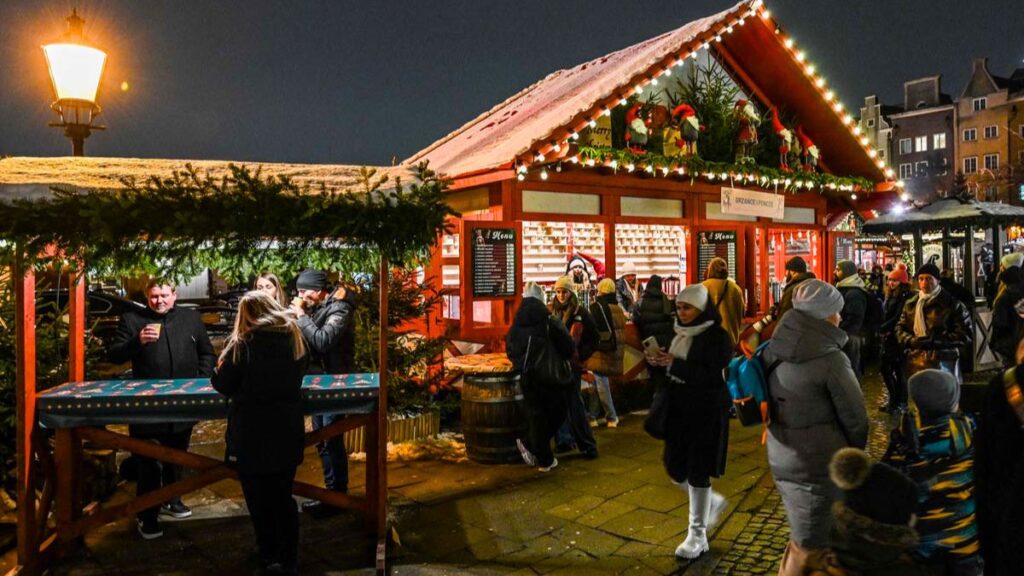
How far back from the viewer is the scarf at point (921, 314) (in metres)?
8.84

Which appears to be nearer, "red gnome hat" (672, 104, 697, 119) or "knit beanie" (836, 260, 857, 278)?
"knit beanie" (836, 260, 857, 278)

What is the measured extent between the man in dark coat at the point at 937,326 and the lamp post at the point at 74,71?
30.3 ft

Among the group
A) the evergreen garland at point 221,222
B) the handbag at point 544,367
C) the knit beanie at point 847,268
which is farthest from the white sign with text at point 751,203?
the evergreen garland at point 221,222

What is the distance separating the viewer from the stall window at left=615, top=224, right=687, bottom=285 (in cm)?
1412

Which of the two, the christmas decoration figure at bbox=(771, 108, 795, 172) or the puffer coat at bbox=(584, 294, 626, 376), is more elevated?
the christmas decoration figure at bbox=(771, 108, 795, 172)

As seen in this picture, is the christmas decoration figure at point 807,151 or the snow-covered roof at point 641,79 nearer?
the snow-covered roof at point 641,79

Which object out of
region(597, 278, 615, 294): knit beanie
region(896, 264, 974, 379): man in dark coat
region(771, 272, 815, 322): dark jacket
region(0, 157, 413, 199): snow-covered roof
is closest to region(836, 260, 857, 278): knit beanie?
region(771, 272, 815, 322): dark jacket

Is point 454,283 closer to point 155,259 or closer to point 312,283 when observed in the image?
point 312,283

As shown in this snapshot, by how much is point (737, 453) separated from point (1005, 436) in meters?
5.51

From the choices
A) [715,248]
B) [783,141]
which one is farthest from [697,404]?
[783,141]

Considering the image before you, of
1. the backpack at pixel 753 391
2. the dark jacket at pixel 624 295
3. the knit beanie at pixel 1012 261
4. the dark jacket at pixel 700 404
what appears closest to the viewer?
the backpack at pixel 753 391

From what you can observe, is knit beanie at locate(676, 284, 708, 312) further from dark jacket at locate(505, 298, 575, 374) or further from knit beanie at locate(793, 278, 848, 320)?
dark jacket at locate(505, 298, 575, 374)

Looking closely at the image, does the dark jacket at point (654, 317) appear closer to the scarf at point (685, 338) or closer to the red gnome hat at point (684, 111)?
the scarf at point (685, 338)

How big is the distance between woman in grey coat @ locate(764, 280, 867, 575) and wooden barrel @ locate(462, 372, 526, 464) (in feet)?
12.1
